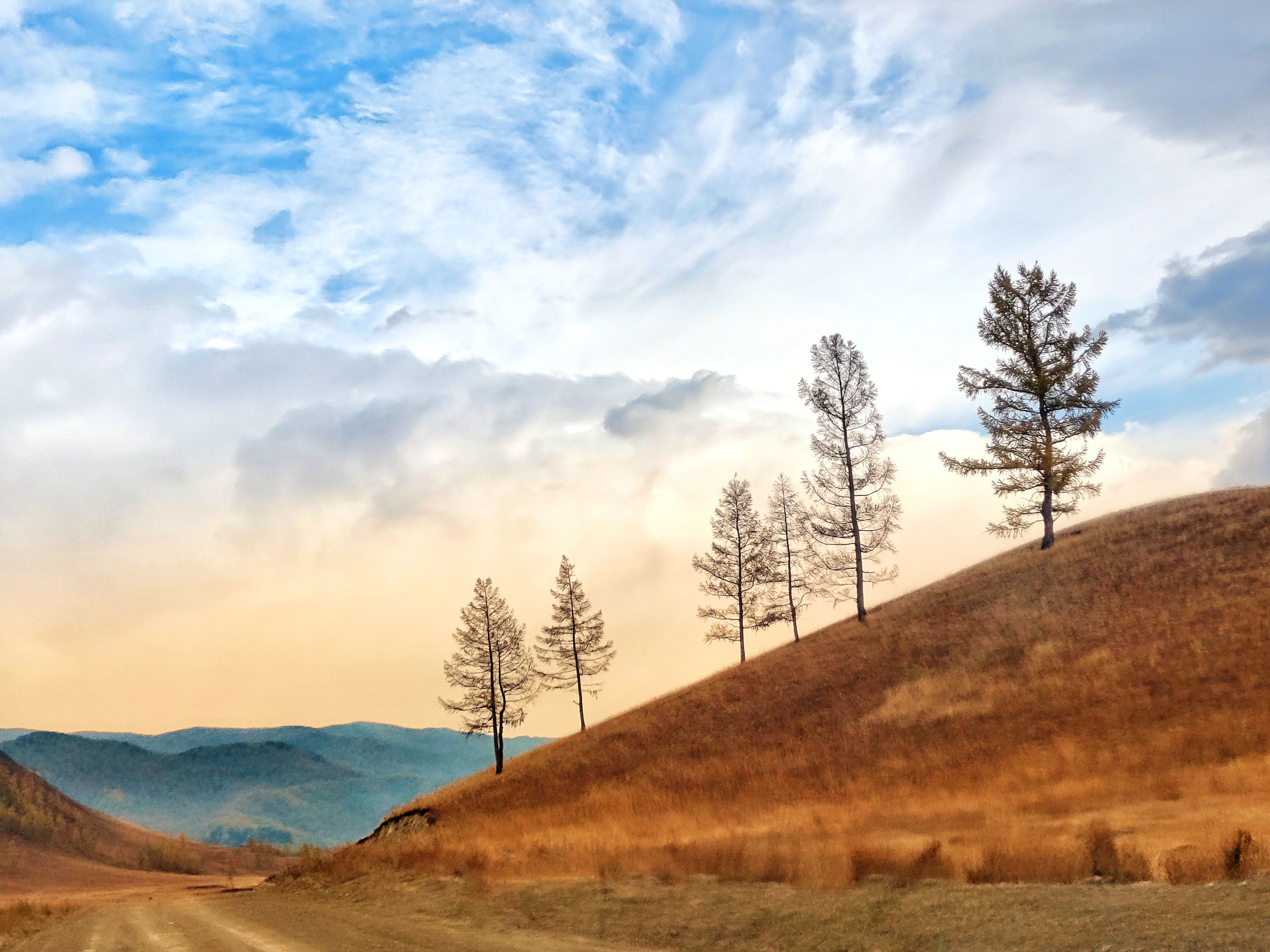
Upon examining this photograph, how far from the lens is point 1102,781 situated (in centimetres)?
1858

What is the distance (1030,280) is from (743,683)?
2515cm

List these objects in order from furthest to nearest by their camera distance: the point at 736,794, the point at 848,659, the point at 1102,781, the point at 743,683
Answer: the point at 743,683
the point at 848,659
the point at 736,794
the point at 1102,781

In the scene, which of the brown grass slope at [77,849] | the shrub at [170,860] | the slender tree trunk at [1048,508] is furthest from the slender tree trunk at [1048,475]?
the shrub at [170,860]

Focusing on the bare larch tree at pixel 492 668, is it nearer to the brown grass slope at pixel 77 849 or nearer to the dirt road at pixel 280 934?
the dirt road at pixel 280 934

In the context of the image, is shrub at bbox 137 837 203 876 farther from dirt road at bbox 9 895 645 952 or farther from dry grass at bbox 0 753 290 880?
dirt road at bbox 9 895 645 952

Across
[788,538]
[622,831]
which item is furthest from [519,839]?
[788,538]

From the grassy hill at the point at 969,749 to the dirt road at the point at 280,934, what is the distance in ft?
11.8

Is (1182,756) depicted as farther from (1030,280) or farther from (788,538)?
(788,538)

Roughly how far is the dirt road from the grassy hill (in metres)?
3.61

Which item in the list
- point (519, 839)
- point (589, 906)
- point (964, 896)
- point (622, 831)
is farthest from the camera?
point (519, 839)

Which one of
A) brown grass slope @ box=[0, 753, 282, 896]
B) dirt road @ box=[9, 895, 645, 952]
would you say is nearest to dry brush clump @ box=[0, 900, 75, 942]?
dirt road @ box=[9, 895, 645, 952]

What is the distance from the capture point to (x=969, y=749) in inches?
923

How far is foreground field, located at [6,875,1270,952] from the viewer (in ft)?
27.2

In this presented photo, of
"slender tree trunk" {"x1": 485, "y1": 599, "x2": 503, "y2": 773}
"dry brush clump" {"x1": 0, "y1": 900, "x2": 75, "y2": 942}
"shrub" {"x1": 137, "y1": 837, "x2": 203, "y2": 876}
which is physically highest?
Result: "slender tree trunk" {"x1": 485, "y1": 599, "x2": 503, "y2": 773}
